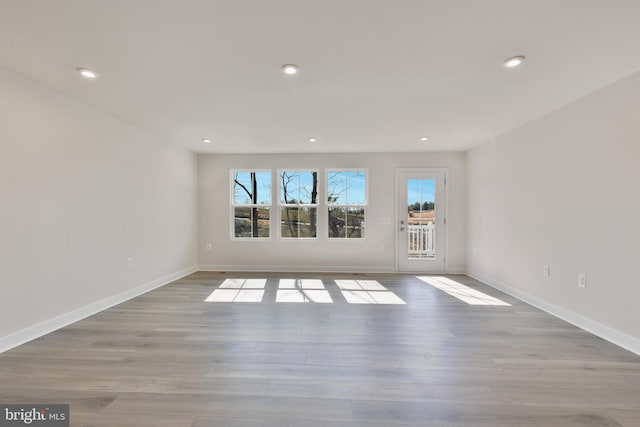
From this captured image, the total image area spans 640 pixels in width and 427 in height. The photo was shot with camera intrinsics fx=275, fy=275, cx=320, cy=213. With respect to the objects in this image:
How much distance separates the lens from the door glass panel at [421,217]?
17.5 ft

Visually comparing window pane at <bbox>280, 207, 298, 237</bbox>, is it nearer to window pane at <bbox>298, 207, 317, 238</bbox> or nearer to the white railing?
window pane at <bbox>298, 207, 317, 238</bbox>

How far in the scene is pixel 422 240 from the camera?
5.38m

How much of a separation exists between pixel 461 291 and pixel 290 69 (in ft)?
12.4

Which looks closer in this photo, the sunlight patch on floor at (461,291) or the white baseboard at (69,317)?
the white baseboard at (69,317)

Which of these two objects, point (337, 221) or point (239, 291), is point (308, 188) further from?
point (239, 291)

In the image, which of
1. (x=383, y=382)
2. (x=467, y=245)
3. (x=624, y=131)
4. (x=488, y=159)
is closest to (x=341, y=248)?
(x=467, y=245)

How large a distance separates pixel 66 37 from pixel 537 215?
4872 millimetres

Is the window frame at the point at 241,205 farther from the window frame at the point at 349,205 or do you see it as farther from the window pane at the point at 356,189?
the window pane at the point at 356,189

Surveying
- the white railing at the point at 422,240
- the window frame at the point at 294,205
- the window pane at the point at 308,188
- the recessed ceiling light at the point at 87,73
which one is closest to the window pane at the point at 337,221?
the window frame at the point at 294,205

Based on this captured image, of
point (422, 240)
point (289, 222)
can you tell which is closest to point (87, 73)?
point (289, 222)

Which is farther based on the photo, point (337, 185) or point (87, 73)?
point (337, 185)

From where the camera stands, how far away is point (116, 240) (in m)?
3.48

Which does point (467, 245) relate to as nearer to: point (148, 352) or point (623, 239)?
point (623, 239)

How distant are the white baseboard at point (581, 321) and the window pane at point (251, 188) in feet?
14.4
